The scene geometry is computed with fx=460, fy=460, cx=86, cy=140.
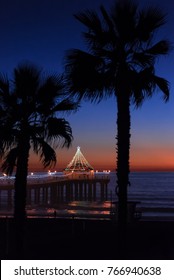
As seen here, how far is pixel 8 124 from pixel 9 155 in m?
0.97

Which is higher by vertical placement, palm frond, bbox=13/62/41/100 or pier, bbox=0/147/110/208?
palm frond, bbox=13/62/41/100

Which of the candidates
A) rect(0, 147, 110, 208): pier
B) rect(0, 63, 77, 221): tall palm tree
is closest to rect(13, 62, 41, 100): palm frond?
rect(0, 63, 77, 221): tall palm tree

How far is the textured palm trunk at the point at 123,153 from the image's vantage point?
13703 millimetres

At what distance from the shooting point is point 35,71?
1455 centimetres

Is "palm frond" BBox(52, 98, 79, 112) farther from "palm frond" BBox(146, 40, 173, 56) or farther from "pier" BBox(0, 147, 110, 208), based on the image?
"pier" BBox(0, 147, 110, 208)

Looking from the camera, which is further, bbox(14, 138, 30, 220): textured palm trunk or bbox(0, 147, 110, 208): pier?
bbox(0, 147, 110, 208): pier

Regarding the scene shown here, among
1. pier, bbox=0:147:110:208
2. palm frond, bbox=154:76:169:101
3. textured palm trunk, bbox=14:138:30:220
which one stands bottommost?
pier, bbox=0:147:110:208

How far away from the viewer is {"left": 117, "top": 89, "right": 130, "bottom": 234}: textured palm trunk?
13.7m

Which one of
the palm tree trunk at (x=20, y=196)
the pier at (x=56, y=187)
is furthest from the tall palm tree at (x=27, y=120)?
the pier at (x=56, y=187)

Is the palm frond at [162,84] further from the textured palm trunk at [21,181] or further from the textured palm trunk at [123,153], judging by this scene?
the textured palm trunk at [21,181]

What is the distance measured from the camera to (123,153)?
13.8m
